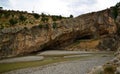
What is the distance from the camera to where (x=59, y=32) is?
226 feet

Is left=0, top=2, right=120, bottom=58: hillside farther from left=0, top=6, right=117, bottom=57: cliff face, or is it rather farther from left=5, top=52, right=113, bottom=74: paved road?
left=5, top=52, right=113, bottom=74: paved road

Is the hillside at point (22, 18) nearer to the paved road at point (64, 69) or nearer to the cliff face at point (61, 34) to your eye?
the cliff face at point (61, 34)

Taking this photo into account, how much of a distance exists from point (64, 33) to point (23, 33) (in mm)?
13263

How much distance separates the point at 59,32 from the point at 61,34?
94 cm

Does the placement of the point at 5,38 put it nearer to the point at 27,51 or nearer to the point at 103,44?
the point at 27,51

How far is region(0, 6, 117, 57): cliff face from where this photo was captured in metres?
61.0

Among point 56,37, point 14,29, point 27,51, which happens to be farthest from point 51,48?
point 14,29

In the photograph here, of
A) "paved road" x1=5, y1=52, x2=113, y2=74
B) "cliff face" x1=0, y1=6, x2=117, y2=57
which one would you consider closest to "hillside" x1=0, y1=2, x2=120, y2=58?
"cliff face" x1=0, y1=6, x2=117, y2=57

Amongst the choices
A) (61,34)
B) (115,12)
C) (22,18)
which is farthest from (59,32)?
(115,12)

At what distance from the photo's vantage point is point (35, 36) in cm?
6575

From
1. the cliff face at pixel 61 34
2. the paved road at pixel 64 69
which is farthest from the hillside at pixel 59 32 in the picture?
the paved road at pixel 64 69

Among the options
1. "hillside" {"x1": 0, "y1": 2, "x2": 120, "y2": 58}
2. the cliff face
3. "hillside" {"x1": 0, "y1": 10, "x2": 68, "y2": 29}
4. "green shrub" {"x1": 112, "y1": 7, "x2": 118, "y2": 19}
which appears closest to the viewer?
the cliff face

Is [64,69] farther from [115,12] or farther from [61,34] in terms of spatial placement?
[115,12]

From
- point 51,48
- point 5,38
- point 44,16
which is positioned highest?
point 44,16
